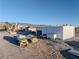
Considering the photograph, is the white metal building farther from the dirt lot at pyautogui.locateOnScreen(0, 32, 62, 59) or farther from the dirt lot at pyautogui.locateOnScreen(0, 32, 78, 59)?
the dirt lot at pyautogui.locateOnScreen(0, 32, 62, 59)

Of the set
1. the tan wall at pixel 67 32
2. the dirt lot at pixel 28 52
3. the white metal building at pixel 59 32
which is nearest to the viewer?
the dirt lot at pixel 28 52

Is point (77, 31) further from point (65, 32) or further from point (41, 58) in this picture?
point (41, 58)

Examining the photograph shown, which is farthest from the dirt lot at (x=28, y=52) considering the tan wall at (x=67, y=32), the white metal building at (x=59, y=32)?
the tan wall at (x=67, y=32)

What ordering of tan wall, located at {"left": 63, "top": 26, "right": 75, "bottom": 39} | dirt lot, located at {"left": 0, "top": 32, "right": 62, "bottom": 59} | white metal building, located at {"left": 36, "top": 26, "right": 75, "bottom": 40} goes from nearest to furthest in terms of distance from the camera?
dirt lot, located at {"left": 0, "top": 32, "right": 62, "bottom": 59}
white metal building, located at {"left": 36, "top": 26, "right": 75, "bottom": 40}
tan wall, located at {"left": 63, "top": 26, "right": 75, "bottom": 39}

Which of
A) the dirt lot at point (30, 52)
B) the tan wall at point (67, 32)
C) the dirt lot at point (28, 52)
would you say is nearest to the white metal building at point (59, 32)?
the tan wall at point (67, 32)

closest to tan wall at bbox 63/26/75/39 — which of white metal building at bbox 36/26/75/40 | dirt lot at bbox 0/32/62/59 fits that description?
white metal building at bbox 36/26/75/40

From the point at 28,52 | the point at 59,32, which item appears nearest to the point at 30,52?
the point at 28,52

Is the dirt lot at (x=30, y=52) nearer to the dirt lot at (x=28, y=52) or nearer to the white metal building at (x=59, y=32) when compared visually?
the dirt lot at (x=28, y=52)

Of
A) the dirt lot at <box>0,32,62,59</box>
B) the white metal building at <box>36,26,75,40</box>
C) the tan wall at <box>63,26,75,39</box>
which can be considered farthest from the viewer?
the tan wall at <box>63,26,75,39</box>

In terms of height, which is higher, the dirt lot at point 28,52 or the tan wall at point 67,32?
the tan wall at point 67,32

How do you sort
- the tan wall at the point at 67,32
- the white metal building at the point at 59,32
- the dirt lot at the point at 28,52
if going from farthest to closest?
the tan wall at the point at 67,32 < the white metal building at the point at 59,32 < the dirt lot at the point at 28,52

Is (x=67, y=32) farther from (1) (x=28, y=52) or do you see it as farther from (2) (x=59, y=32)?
(1) (x=28, y=52)

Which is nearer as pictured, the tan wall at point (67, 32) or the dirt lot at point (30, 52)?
the dirt lot at point (30, 52)

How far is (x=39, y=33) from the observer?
1140 inches
